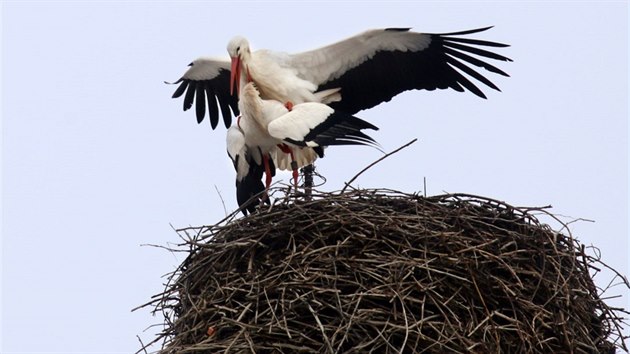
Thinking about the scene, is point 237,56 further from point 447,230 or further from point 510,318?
point 510,318

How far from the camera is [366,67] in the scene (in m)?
8.55

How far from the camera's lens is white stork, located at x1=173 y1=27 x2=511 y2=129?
327 inches

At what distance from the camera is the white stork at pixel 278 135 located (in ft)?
25.5

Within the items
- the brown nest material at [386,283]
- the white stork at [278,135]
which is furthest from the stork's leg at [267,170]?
the brown nest material at [386,283]

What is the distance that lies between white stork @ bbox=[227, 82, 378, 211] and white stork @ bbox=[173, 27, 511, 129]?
153mm

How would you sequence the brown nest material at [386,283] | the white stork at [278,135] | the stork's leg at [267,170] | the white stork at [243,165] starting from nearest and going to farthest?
the brown nest material at [386,283] → the white stork at [278,135] → the white stork at [243,165] → the stork's leg at [267,170]

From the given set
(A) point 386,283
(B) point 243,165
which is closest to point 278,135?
(B) point 243,165

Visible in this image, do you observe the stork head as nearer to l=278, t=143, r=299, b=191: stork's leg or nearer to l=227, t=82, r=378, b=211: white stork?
l=227, t=82, r=378, b=211: white stork

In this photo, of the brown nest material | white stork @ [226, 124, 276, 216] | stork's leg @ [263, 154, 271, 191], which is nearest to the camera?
the brown nest material

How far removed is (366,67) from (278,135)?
40.0 inches

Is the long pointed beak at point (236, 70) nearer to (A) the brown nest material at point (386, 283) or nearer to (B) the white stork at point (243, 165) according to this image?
(B) the white stork at point (243, 165)

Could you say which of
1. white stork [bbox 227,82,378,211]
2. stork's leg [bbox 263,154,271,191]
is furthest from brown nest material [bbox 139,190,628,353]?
stork's leg [bbox 263,154,271,191]

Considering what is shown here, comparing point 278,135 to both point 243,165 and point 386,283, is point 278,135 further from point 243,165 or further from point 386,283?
point 386,283

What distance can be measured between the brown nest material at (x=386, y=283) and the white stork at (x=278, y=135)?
74cm
